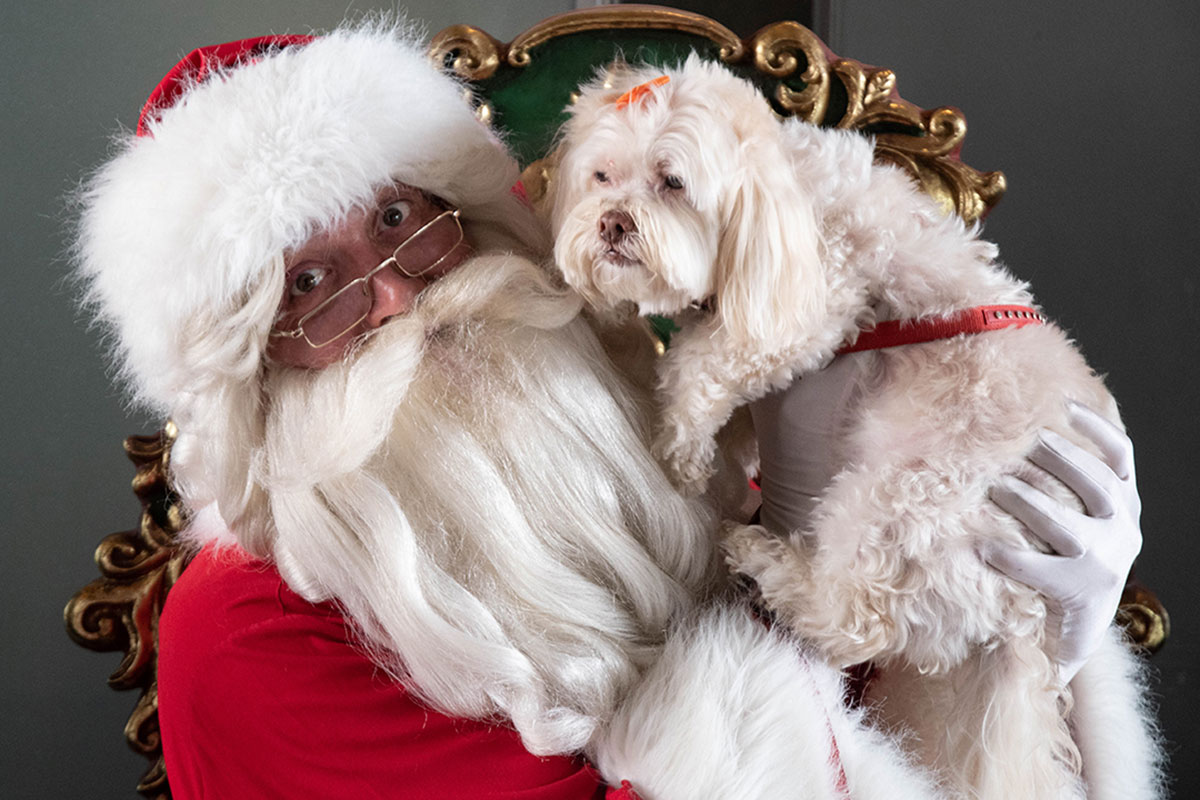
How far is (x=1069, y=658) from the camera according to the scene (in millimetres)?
1138

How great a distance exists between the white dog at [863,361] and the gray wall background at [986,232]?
1.08 metres

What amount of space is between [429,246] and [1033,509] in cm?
78

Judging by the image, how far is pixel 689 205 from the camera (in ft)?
3.19

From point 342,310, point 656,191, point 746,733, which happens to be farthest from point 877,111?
point 746,733

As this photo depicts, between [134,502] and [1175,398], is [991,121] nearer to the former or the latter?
[1175,398]

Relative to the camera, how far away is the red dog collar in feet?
3.50

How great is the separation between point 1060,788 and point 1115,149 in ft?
4.81

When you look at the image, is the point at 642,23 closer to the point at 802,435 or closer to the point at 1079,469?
the point at 802,435

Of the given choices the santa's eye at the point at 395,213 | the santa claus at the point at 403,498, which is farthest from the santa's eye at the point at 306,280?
the santa's eye at the point at 395,213

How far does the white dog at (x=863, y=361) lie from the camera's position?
38.3 inches

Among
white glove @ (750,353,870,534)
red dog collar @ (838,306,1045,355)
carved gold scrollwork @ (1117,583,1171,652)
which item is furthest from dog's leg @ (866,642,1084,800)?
carved gold scrollwork @ (1117,583,1171,652)

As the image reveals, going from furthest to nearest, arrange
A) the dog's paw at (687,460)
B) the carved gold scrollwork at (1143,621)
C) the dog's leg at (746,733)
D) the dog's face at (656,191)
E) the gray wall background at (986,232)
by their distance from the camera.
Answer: the gray wall background at (986,232) → the carved gold scrollwork at (1143,621) → the dog's paw at (687,460) → the dog's leg at (746,733) → the dog's face at (656,191)

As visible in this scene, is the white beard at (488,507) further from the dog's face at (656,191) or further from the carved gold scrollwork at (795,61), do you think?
the carved gold scrollwork at (795,61)

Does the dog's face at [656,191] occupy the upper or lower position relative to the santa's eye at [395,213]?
upper
